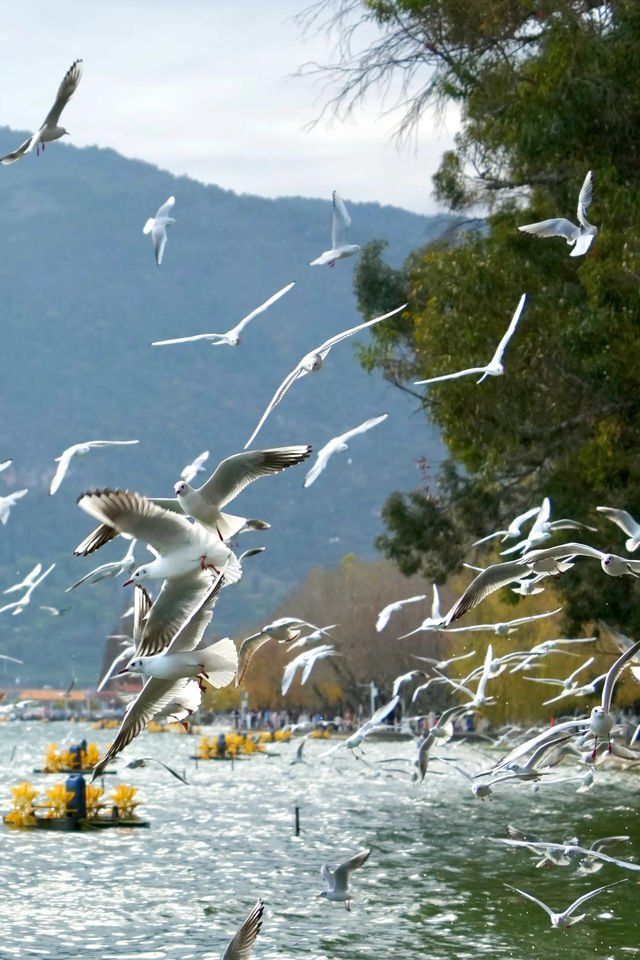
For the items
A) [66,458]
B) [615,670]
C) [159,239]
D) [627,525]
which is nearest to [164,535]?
[615,670]

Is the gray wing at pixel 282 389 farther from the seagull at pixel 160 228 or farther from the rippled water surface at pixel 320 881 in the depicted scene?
the rippled water surface at pixel 320 881

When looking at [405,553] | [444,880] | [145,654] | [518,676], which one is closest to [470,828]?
[405,553]

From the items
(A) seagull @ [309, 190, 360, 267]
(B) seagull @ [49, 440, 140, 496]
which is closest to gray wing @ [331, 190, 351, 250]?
(A) seagull @ [309, 190, 360, 267]

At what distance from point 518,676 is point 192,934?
44.0 meters

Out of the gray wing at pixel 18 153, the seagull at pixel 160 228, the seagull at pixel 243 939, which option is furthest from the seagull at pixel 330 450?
the seagull at pixel 243 939

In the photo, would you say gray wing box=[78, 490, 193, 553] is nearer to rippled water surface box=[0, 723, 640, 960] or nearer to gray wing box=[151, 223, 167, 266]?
gray wing box=[151, 223, 167, 266]

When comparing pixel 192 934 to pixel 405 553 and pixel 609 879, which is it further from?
pixel 405 553

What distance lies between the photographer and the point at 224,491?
33.5ft

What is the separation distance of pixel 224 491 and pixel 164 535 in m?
0.59

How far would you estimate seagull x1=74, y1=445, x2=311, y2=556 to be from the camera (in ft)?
32.3

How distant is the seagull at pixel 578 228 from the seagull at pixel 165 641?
5697 millimetres

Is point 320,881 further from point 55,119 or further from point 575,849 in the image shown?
point 55,119

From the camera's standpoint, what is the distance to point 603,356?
2053cm

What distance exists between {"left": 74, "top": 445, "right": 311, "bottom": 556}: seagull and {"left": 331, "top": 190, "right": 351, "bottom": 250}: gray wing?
5289 mm
